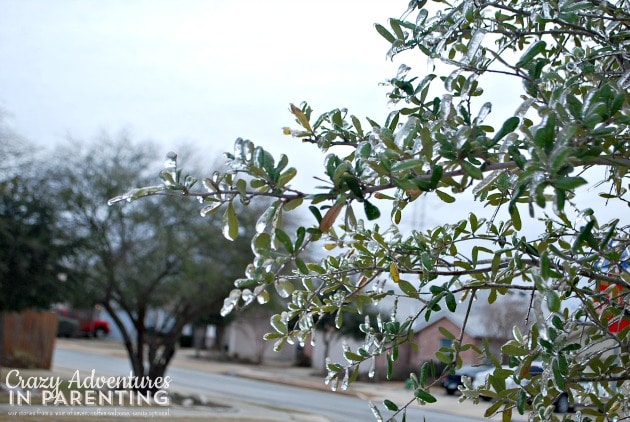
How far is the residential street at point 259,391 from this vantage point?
586 inches

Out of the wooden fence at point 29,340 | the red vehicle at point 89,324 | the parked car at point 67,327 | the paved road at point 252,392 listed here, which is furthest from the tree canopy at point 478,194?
→ the red vehicle at point 89,324

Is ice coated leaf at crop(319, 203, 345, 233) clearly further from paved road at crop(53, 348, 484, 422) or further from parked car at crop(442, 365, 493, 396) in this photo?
paved road at crop(53, 348, 484, 422)

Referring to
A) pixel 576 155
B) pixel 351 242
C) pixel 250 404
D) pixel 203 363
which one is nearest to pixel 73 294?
pixel 250 404

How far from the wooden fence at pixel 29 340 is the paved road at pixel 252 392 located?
1.55 meters

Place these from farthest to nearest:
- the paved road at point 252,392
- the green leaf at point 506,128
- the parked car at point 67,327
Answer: the parked car at point 67,327, the paved road at point 252,392, the green leaf at point 506,128

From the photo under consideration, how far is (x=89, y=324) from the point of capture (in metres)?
46.0

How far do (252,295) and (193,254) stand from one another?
16235 millimetres

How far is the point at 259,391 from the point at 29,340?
694 cm

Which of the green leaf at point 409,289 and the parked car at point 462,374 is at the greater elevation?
the green leaf at point 409,289

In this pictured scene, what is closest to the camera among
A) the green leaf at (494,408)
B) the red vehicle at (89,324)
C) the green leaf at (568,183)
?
the green leaf at (568,183)

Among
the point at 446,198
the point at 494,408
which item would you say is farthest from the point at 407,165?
the point at 494,408

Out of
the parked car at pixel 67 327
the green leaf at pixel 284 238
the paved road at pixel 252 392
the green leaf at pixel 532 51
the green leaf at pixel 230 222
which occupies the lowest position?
the paved road at pixel 252 392

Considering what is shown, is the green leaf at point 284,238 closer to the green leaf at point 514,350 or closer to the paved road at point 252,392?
the green leaf at point 514,350

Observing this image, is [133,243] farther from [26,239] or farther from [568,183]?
[568,183]
